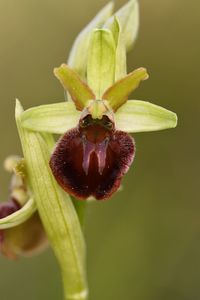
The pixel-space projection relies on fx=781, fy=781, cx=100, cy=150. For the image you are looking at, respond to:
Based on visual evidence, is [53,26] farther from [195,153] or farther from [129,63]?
[195,153]

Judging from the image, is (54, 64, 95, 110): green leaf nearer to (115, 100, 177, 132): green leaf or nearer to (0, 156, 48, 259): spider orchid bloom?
(115, 100, 177, 132): green leaf

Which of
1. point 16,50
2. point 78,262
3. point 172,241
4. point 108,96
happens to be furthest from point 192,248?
point 108,96

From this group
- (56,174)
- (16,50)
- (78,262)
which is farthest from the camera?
(16,50)

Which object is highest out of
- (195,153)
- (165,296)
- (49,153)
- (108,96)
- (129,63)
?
(108,96)

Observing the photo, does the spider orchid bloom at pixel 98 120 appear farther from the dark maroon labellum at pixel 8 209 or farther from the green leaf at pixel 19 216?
the dark maroon labellum at pixel 8 209

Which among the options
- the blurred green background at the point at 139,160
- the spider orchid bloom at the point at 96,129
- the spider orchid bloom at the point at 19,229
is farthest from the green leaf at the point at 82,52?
the blurred green background at the point at 139,160

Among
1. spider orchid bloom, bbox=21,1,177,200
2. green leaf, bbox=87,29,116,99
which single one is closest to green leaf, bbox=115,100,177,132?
spider orchid bloom, bbox=21,1,177,200
